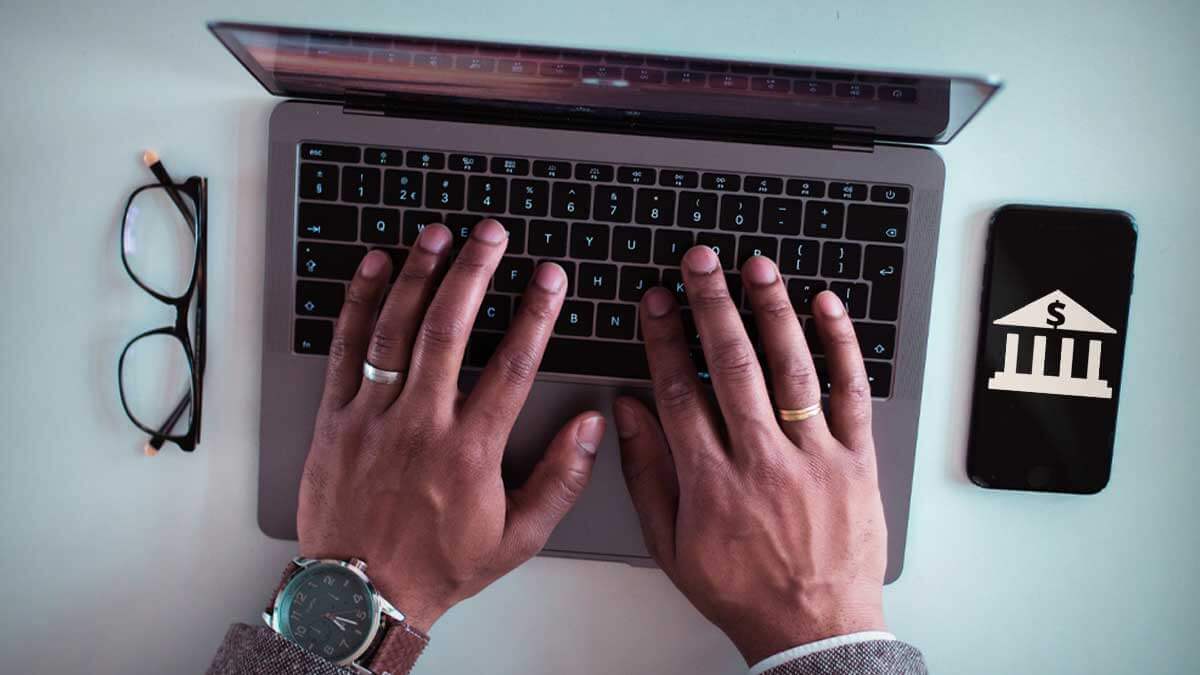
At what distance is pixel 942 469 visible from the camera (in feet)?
2.61

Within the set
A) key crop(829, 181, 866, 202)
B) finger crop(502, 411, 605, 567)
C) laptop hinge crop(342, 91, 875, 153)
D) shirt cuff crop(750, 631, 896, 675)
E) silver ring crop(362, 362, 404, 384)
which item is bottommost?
shirt cuff crop(750, 631, 896, 675)

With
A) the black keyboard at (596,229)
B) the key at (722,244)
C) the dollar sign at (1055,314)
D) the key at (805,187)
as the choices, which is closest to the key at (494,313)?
the black keyboard at (596,229)

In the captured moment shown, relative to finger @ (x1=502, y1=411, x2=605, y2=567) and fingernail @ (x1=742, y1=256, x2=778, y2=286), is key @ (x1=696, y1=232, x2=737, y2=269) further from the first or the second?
finger @ (x1=502, y1=411, x2=605, y2=567)

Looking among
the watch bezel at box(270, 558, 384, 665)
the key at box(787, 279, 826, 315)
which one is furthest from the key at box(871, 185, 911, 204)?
the watch bezel at box(270, 558, 384, 665)

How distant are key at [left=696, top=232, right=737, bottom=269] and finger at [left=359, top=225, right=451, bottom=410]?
0.85 feet

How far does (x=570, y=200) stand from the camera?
2.43 ft

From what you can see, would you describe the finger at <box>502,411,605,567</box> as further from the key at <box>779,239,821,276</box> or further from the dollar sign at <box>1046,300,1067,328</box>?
the dollar sign at <box>1046,300,1067,328</box>

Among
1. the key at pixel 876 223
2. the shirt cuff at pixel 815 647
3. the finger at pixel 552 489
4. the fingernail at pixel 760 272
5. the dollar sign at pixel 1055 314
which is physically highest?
the key at pixel 876 223

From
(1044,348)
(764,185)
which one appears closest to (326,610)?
(764,185)

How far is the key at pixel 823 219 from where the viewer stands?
0.75 metres

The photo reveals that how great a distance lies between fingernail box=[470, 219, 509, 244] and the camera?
2.35 ft

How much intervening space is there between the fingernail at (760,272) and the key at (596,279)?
0.44ft

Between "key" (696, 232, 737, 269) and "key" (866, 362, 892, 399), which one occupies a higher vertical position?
"key" (696, 232, 737, 269)

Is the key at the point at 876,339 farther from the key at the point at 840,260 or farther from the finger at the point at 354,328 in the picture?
the finger at the point at 354,328
